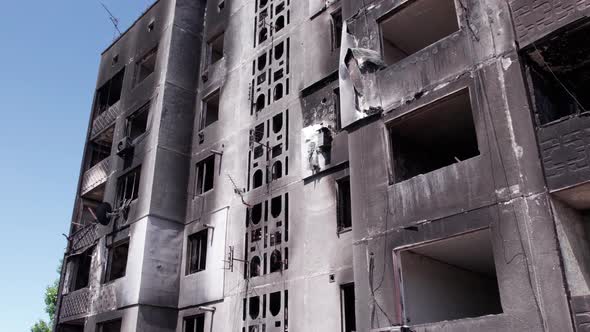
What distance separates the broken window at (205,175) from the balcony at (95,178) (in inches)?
214

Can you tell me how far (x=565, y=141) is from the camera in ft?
31.0

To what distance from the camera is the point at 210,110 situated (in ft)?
76.6

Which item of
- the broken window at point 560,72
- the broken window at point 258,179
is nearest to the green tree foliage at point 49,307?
the broken window at point 258,179

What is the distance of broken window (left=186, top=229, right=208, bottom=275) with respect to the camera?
19.6 metres

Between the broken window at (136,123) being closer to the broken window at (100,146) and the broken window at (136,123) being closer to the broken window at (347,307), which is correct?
the broken window at (100,146)

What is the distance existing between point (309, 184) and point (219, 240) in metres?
4.57

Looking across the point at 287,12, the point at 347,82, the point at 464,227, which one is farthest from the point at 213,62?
the point at 464,227

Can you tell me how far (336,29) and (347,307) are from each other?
931cm

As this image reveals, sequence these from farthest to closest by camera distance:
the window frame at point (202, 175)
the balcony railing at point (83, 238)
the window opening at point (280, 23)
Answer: the balcony railing at point (83, 238) < the window frame at point (202, 175) < the window opening at point (280, 23)

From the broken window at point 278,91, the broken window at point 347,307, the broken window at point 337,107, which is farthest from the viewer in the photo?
the broken window at point 278,91

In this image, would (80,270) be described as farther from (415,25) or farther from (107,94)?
(415,25)

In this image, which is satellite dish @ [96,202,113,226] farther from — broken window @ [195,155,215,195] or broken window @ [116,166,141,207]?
broken window @ [195,155,215,195]

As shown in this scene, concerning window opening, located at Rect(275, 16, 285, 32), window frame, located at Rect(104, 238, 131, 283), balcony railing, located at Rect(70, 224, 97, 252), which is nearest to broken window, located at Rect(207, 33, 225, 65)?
window opening, located at Rect(275, 16, 285, 32)

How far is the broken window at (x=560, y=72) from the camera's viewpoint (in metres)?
10.2
